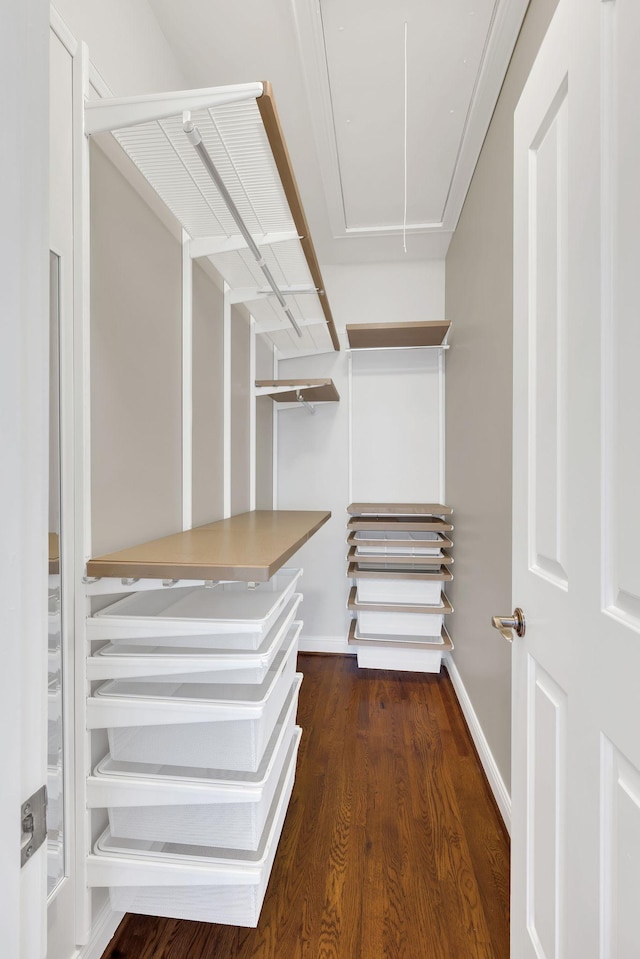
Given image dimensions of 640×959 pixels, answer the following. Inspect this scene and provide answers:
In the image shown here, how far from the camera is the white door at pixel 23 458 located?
338mm

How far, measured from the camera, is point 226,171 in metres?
1.18

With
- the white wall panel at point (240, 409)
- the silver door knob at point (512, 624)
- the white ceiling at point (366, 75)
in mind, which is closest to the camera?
the silver door knob at point (512, 624)

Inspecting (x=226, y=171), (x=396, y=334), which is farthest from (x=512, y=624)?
(x=396, y=334)

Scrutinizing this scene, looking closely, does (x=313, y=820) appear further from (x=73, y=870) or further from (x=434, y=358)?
(x=434, y=358)

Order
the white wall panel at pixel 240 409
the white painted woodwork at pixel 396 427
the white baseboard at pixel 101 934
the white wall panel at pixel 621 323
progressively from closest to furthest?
the white wall panel at pixel 621 323, the white baseboard at pixel 101 934, the white wall panel at pixel 240 409, the white painted woodwork at pixel 396 427

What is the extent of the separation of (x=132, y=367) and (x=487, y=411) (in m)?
1.39

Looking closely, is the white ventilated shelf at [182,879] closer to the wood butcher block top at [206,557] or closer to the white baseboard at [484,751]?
the wood butcher block top at [206,557]

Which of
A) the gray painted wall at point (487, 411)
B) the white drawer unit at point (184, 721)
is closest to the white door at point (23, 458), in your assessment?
the white drawer unit at point (184, 721)

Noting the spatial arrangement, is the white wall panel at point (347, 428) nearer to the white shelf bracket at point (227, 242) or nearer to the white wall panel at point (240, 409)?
the white wall panel at point (240, 409)

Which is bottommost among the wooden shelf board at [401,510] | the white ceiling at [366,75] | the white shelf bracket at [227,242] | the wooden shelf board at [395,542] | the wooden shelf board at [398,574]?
the wooden shelf board at [398,574]

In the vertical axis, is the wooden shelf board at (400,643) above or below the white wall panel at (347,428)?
below

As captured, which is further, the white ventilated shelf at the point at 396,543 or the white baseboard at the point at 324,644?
the white baseboard at the point at 324,644

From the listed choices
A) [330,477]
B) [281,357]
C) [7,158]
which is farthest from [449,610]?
[7,158]

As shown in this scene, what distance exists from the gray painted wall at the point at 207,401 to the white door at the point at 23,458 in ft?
4.18
